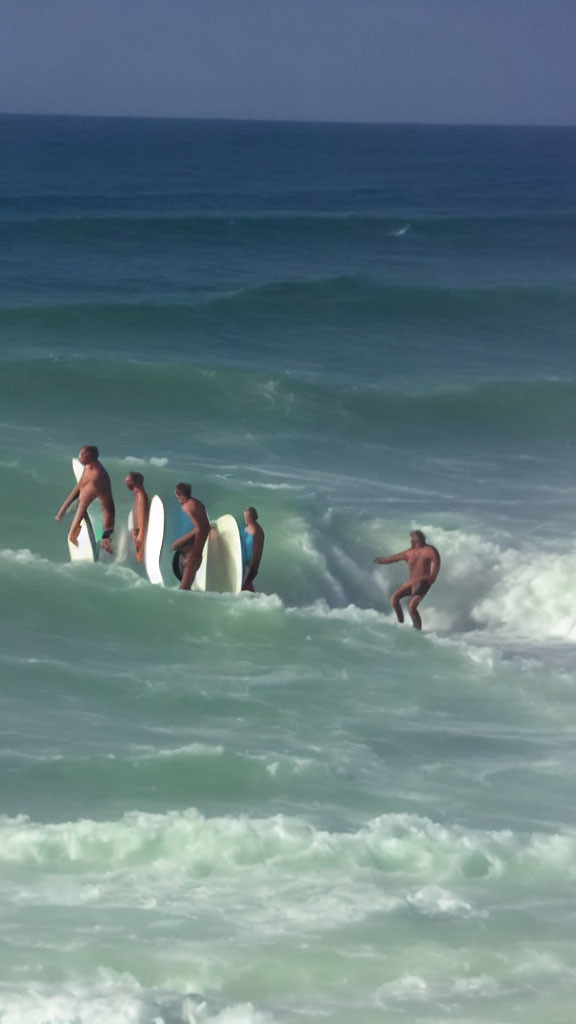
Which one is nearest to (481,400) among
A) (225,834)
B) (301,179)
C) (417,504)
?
(417,504)

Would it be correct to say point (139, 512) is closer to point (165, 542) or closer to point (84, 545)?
point (165, 542)

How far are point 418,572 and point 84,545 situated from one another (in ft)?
9.20

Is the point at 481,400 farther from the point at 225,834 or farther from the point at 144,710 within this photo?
the point at 225,834

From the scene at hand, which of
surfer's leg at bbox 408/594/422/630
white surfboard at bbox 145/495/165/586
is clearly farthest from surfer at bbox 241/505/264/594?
surfer's leg at bbox 408/594/422/630

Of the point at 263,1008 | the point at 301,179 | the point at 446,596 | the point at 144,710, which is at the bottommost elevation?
the point at 263,1008

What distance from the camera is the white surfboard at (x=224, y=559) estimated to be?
40.6 ft

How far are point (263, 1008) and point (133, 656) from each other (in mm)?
4964

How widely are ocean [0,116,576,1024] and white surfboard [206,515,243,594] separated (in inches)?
10.6

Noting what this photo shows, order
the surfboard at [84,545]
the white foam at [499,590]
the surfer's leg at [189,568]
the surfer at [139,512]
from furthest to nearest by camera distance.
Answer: the white foam at [499,590]
the surfboard at [84,545]
the surfer at [139,512]
the surfer's leg at [189,568]

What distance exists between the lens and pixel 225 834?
8305 mm

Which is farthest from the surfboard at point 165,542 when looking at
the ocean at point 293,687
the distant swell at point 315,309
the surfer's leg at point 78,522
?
the distant swell at point 315,309

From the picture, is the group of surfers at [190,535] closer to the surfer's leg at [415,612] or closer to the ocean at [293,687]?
the surfer's leg at [415,612]

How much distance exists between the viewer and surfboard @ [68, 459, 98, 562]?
13.0 metres

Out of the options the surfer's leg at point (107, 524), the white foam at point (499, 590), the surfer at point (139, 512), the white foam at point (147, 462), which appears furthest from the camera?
the white foam at point (147, 462)
